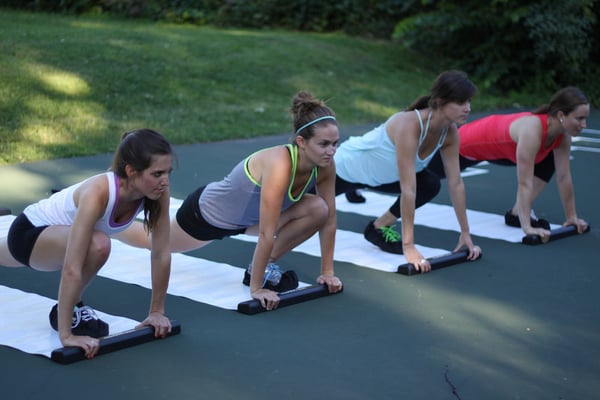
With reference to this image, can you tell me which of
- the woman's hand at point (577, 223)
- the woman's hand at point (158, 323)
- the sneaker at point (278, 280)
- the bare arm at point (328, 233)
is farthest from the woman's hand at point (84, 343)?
the woman's hand at point (577, 223)

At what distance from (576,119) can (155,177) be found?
316 cm

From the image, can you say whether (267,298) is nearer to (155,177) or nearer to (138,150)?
(155,177)

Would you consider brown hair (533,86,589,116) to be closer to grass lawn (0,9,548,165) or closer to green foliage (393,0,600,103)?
grass lawn (0,9,548,165)

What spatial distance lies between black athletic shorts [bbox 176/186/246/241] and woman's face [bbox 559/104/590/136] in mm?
2308

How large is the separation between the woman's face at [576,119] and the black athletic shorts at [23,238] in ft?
11.1

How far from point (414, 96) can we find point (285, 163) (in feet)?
30.6

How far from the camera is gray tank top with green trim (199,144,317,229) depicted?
14.7 feet

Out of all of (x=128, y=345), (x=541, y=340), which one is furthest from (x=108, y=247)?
(x=541, y=340)

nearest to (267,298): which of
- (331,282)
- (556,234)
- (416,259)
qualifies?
(331,282)

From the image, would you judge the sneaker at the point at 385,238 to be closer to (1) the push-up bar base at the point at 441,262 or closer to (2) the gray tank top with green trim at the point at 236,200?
(1) the push-up bar base at the point at 441,262

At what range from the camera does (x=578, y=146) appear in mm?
10039

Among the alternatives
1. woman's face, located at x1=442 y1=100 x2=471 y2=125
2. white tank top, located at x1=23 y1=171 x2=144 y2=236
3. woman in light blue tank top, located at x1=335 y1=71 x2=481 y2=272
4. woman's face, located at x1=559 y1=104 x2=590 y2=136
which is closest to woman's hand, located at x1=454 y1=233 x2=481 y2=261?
woman in light blue tank top, located at x1=335 y1=71 x2=481 y2=272

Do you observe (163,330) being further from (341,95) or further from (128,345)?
(341,95)

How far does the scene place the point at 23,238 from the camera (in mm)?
3859
